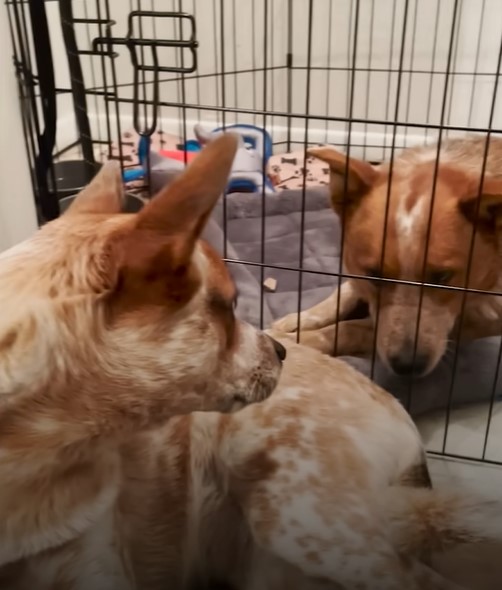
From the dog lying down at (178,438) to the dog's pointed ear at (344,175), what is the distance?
0.46 metres

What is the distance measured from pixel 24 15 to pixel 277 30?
1.33 m

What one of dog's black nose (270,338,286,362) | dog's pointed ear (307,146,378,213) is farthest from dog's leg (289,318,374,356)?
dog's black nose (270,338,286,362)

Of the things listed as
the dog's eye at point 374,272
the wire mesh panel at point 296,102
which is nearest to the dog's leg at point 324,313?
the wire mesh panel at point 296,102

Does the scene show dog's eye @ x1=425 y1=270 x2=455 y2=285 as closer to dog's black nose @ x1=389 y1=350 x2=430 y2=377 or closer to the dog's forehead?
the dog's forehead

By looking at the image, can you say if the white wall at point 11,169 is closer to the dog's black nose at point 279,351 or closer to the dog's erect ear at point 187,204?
the dog's black nose at point 279,351

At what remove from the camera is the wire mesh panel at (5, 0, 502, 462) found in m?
1.70

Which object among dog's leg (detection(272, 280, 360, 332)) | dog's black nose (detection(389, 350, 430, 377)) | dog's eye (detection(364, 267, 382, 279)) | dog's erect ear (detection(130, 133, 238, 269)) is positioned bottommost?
dog's leg (detection(272, 280, 360, 332))

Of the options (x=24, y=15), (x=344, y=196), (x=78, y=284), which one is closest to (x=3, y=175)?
(x=24, y=15)

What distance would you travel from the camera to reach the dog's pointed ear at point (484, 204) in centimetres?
153

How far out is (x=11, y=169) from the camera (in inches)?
79.3

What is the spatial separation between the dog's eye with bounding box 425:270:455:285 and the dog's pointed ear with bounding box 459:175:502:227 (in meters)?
0.13

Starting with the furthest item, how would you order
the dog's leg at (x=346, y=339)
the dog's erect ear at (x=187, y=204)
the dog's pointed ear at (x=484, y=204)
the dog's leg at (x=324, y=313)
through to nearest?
the dog's leg at (x=324, y=313)
the dog's leg at (x=346, y=339)
the dog's pointed ear at (x=484, y=204)
the dog's erect ear at (x=187, y=204)

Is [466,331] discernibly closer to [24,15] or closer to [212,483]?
[212,483]

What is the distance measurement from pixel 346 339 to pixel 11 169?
3.39ft
